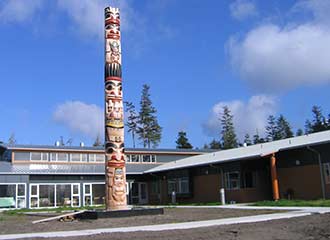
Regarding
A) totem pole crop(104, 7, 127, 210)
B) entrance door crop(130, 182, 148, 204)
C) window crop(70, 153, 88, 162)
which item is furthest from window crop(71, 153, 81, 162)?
totem pole crop(104, 7, 127, 210)

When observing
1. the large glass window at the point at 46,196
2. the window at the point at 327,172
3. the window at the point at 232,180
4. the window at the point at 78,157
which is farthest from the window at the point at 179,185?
the window at the point at 327,172

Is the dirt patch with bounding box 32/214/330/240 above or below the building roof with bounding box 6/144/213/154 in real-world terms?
below

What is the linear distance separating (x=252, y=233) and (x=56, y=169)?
28.4 m

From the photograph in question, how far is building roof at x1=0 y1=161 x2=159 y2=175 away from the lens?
3550cm

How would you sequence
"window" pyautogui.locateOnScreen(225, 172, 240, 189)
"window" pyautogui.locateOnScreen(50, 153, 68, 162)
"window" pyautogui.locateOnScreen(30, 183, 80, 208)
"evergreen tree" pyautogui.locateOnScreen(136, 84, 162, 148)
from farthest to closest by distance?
→ "evergreen tree" pyautogui.locateOnScreen(136, 84, 162, 148), "window" pyautogui.locateOnScreen(50, 153, 68, 162), "window" pyautogui.locateOnScreen(30, 183, 80, 208), "window" pyautogui.locateOnScreen(225, 172, 240, 189)

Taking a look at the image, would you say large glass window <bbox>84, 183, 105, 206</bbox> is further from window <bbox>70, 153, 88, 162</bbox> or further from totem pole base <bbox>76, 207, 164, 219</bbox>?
totem pole base <bbox>76, 207, 164, 219</bbox>

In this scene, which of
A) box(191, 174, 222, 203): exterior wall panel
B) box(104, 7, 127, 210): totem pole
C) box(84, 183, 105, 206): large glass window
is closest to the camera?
box(104, 7, 127, 210): totem pole

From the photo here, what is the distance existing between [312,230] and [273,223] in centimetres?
199

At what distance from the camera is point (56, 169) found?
123 feet

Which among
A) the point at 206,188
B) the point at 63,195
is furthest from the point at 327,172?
the point at 63,195

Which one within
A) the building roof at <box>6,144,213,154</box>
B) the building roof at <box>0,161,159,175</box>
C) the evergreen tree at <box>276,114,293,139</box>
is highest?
the evergreen tree at <box>276,114,293,139</box>

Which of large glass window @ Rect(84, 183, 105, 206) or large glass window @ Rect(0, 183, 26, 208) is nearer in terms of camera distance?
large glass window @ Rect(0, 183, 26, 208)

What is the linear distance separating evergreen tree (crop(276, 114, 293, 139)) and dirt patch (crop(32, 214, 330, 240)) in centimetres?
7439

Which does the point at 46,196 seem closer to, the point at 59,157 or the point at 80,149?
the point at 59,157
